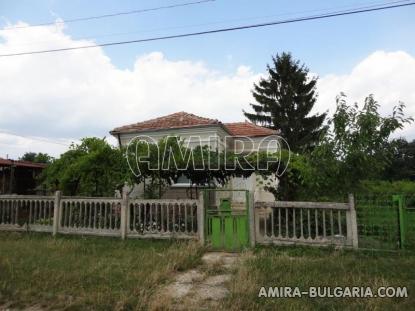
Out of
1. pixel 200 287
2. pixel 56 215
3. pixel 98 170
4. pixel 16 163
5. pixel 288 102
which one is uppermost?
pixel 288 102

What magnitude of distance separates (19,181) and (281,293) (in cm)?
1517

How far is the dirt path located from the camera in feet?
15.0

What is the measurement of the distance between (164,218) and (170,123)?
25.5 feet

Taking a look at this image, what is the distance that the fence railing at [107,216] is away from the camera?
884cm

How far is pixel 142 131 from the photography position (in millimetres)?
15797

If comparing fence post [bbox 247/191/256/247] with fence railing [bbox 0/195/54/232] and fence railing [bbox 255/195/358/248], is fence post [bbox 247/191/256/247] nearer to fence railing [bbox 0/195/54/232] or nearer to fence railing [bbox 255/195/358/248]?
fence railing [bbox 255/195/358/248]

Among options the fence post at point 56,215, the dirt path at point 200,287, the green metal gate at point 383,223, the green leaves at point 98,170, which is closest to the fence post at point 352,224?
the green metal gate at point 383,223

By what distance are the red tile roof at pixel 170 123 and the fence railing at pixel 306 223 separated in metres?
7.50

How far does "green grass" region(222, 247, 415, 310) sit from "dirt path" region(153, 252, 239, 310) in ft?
0.80

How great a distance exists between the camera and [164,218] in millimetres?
9102

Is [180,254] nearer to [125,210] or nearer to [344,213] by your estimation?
[125,210]

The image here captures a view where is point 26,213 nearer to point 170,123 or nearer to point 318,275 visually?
point 170,123

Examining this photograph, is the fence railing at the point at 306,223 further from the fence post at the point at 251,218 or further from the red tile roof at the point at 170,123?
the red tile roof at the point at 170,123

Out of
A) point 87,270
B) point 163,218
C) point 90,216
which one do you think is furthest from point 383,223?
point 90,216
